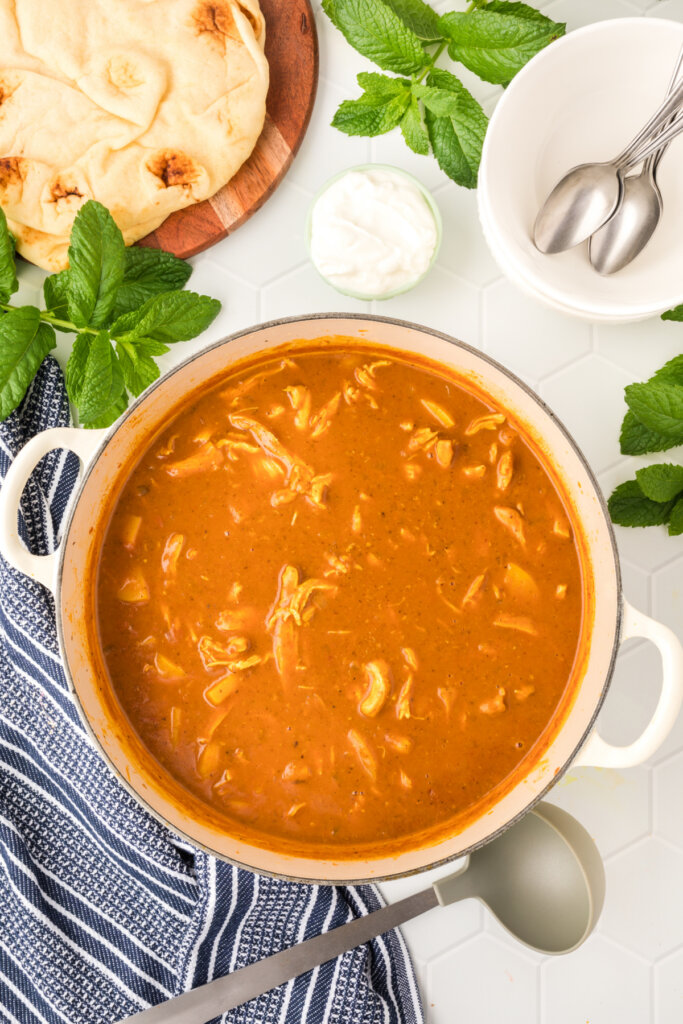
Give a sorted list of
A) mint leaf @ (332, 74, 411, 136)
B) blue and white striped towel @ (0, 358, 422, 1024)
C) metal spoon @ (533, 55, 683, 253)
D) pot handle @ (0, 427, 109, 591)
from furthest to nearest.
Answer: blue and white striped towel @ (0, 358, 422, 1024) < mint leaf @ (332, 74, 411, 136) < metal spoon @ (533, 55, 683, 253) < pot handle @ (0, 427, 109, 591)

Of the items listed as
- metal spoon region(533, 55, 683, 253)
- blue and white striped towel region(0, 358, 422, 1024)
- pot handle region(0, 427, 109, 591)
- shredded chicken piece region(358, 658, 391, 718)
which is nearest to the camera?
pot handle region(0, 427, 109, 591)

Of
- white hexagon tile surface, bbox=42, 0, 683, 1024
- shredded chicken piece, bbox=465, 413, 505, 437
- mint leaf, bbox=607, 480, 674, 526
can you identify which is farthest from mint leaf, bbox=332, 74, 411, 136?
mint leaf, bbox=607, 480, 674, 526

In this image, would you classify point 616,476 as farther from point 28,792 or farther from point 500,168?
point 28,792

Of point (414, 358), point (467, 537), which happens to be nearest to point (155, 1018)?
point (467, 537)

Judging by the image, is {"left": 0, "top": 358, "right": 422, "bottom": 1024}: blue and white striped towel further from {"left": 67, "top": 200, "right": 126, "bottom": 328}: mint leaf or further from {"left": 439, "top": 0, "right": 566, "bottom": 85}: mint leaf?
{"left": 439, "top": 0, "right": 566, "bottom": 85}: mint leaf

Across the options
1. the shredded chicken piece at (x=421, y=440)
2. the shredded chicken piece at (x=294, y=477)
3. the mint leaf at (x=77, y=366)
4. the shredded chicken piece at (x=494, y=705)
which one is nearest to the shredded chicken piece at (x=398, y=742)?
the shredded chicken piece at (x=494, y=705)

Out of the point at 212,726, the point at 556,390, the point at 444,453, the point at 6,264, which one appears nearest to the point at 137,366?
the point at 6,264
